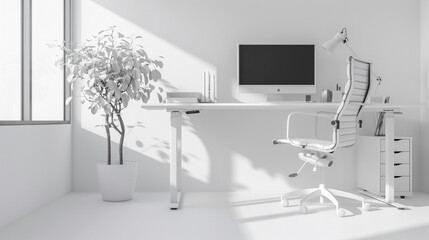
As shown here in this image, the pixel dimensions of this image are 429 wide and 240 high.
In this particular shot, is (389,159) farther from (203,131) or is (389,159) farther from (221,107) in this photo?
(203,131)

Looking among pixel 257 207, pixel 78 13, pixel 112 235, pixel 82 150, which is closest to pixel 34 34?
pixel 78 13

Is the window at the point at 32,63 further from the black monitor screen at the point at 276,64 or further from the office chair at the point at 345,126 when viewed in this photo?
the office chair at the point at 345,126

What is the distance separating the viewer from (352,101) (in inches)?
116

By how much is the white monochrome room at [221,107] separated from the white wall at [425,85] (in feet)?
0.05

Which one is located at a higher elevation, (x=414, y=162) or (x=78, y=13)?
(x=78, y=13)

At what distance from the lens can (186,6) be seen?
3.93 metres

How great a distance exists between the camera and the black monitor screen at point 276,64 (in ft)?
12.0

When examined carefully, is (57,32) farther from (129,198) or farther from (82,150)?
(129,198)

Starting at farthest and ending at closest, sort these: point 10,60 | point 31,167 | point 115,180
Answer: point 115,180
point 31,167
point 10,60

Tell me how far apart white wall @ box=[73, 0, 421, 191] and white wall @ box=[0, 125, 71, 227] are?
0.32m

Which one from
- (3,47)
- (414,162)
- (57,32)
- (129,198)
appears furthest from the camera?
(414,162)

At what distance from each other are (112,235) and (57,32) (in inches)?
88.4

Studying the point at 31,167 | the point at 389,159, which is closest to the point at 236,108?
the point at 389,159

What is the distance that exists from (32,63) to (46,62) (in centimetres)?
34
